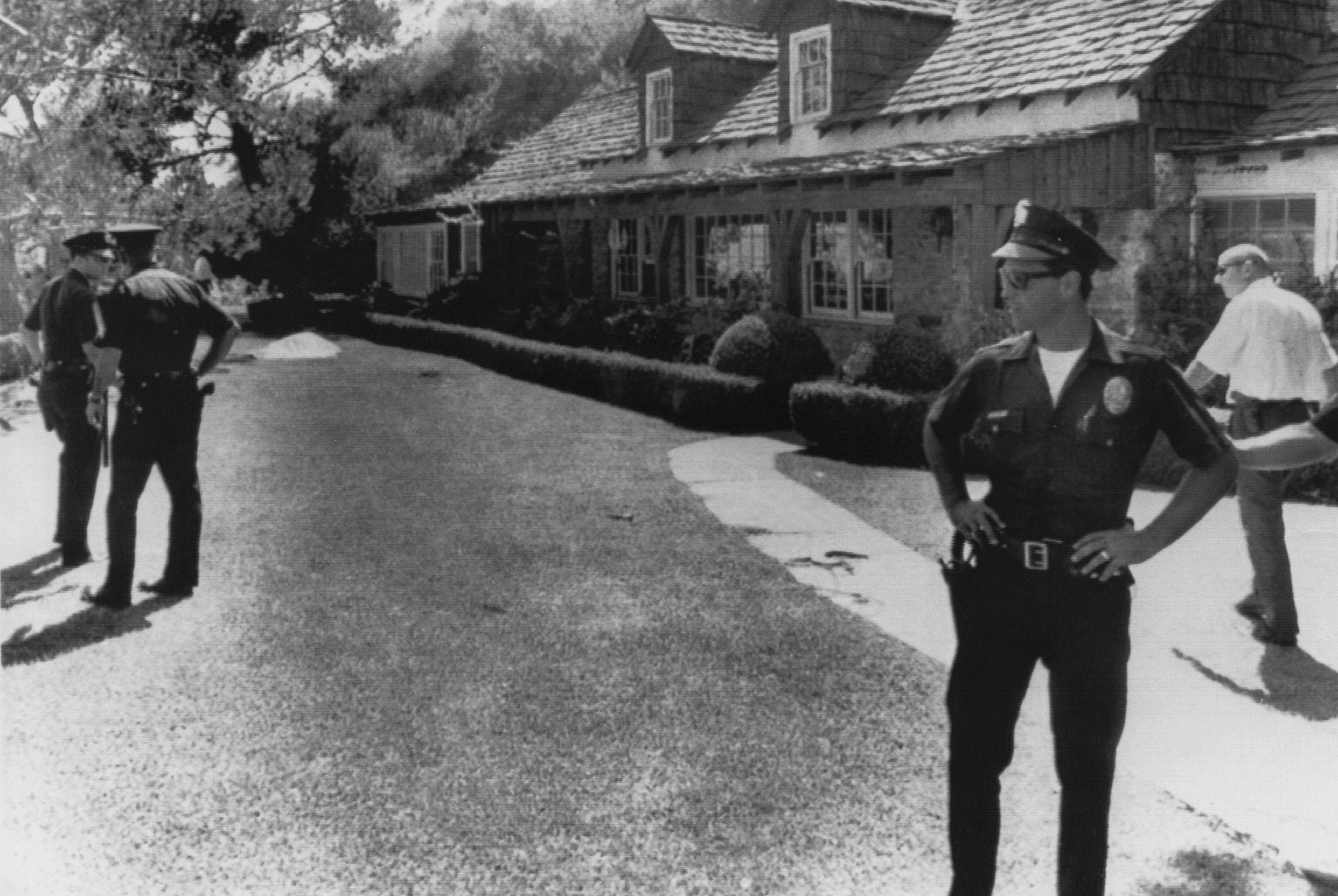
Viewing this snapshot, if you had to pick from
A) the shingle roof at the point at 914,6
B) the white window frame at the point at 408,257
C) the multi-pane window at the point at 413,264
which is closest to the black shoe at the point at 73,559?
the shingle roof at the point at 914,6

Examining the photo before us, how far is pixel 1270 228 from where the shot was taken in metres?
12.1

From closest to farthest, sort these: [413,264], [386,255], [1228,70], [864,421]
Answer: [864,421] < [1228,70] < [413,264] < [386,255]

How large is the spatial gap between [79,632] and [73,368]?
135 centimetres

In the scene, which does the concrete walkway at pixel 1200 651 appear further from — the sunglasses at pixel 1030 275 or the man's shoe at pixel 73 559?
the man's shoe at pixel 73 559

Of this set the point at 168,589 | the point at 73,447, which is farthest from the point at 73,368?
the point at 168,589

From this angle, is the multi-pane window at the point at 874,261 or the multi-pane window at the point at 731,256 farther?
A: the multi-pane window at the point at 731,256

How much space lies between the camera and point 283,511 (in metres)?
8.48

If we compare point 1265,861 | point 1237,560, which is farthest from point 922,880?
point 1237,560

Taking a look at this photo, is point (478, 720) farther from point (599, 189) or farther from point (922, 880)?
point (599, 189)

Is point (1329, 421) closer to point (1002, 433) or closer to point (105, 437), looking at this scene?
point (1002, 433)

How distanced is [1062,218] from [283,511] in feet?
21.1

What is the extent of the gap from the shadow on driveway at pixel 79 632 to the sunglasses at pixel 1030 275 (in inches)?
168

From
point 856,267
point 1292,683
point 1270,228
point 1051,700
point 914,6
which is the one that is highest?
point 914,6

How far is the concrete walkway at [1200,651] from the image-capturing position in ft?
13.9
